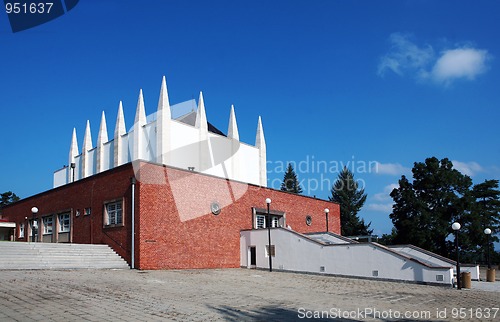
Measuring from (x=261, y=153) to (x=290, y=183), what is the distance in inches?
1139

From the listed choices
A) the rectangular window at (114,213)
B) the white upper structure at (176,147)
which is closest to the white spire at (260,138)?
the white upper structure at (176,147)

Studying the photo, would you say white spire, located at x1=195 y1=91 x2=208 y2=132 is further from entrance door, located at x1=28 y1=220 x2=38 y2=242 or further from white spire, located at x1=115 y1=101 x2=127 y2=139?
entrance door, located at x1=28 y1=220 x2=38 y2=242

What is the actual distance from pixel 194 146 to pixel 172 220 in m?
19.8

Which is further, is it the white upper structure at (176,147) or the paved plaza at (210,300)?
the white upper structure at (176,147)

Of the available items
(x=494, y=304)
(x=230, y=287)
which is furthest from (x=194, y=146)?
(x=494, y=304)

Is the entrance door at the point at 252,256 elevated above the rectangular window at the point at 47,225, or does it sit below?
below

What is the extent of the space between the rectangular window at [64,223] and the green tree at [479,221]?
32582 mm

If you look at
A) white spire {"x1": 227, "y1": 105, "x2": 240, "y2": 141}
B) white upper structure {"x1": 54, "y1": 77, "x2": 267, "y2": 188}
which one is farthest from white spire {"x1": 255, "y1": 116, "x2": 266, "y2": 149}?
white spire {"x1": 227, "y1": 105, "x2": 240, "y2": 141}

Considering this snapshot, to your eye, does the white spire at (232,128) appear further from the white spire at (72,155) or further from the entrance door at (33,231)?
the entrance door at (33,231)

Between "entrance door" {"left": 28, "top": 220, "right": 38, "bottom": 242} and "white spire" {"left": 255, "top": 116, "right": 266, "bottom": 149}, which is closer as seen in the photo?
"entrance door" {"left": 28, "top": 220, "right": 38, "bottom": 242}

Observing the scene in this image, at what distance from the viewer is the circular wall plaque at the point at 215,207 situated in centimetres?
Answer: 2694

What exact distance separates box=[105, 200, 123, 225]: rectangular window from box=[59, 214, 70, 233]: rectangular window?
4697 mm

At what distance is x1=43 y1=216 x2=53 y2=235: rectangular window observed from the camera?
30.0 meters

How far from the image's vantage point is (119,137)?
47.4m
